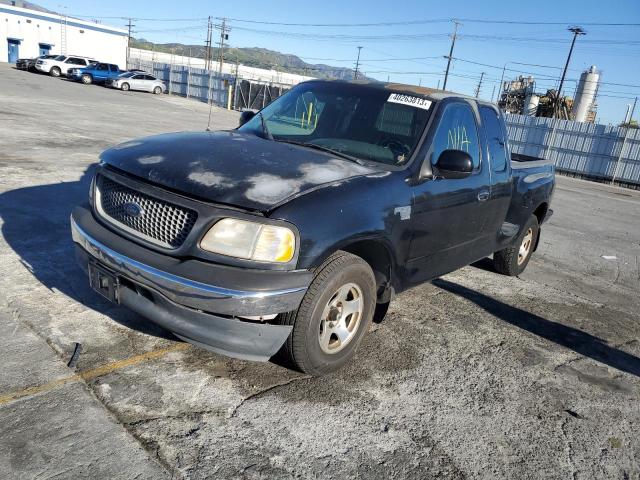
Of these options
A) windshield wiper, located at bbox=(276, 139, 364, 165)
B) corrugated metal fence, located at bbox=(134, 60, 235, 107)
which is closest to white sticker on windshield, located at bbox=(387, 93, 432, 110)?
windshield wiper, located at bbox=(276, 139, 364, 165)

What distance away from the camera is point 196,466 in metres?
2.50

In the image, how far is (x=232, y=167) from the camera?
3.17 meters

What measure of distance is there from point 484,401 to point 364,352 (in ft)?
2.88

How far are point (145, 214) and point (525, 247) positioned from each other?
471 centimetres

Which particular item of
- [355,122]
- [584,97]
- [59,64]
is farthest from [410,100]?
[59,64]

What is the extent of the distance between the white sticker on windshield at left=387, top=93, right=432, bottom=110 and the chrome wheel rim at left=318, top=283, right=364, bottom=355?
1.61m

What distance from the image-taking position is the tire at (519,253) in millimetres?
5906

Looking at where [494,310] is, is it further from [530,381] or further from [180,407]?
[180,407]

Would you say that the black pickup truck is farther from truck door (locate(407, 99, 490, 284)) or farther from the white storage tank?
the white storage tank

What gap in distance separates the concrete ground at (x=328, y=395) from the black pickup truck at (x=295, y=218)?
0.38 metres

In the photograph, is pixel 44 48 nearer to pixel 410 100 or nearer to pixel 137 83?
pixel 137 83

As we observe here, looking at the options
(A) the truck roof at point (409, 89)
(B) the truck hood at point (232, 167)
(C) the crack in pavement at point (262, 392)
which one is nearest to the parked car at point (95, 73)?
(A) the truck roof at point (409, 89)

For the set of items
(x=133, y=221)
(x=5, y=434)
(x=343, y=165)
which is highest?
(x=343, y=165)

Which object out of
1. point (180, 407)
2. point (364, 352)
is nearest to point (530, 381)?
point (364, 352)
